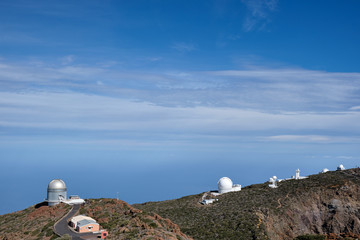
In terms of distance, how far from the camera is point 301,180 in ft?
243

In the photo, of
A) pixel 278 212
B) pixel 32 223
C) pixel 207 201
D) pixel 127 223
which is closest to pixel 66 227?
pixel 127 223

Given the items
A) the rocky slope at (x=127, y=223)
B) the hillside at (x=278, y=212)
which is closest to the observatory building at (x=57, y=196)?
the rocky slope at (x=127, y=223)

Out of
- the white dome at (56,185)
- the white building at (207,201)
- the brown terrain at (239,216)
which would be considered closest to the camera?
the brown terrain at (239,216)

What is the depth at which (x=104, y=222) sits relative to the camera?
39.6 meters

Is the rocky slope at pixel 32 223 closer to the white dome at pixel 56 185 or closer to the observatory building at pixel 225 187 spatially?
the white dome at pixel 56 185

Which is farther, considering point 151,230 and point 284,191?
point 284,191

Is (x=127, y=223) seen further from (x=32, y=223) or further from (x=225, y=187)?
(x=225, y=187)

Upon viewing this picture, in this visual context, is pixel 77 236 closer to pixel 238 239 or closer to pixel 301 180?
pixel 238 239

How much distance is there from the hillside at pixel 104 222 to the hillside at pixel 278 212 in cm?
1103

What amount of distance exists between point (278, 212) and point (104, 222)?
3079 centimetres

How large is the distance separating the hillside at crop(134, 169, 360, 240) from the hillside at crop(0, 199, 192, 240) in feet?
36.2

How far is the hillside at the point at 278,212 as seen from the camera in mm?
50094

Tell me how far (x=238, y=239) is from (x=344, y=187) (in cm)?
3081

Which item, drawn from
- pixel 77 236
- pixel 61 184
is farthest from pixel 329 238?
pixel 61 184
